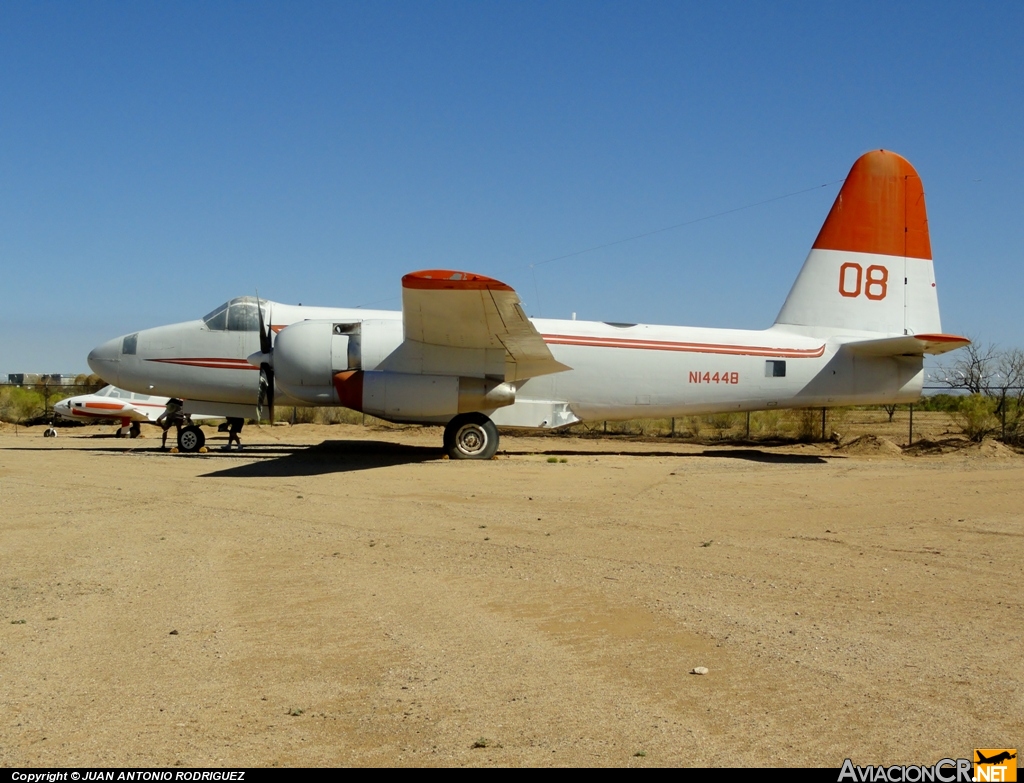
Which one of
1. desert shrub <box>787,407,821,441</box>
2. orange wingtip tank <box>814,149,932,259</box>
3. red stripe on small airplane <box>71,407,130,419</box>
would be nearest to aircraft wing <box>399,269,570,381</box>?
orange wingtip tank <box>814,149,932,259</box>

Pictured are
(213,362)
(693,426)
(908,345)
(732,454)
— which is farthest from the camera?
(693,426)

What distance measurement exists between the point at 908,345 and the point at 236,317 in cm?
1523

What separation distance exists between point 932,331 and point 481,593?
1740cm

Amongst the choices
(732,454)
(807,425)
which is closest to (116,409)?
(732,454)

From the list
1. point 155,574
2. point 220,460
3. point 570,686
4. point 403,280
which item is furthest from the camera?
point 220,460

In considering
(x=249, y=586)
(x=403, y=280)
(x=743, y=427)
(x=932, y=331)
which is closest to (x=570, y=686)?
(x=249, y=586)

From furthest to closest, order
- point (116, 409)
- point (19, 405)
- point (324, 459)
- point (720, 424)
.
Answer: point (19, 405)
point (720, 424)
point (116, 409)
point (324, 459)

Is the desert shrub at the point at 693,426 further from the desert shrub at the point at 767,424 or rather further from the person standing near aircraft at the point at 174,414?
the person standing near aircraft at the point at 174,414

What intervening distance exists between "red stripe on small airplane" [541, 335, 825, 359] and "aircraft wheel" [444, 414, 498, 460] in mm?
2746

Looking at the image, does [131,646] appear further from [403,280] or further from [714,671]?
[403,280]

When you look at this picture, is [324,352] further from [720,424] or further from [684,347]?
[720,424]

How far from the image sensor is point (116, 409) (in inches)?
1205

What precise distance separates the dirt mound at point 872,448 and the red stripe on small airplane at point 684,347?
4652 millimetres

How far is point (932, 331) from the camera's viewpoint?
20812 mm
